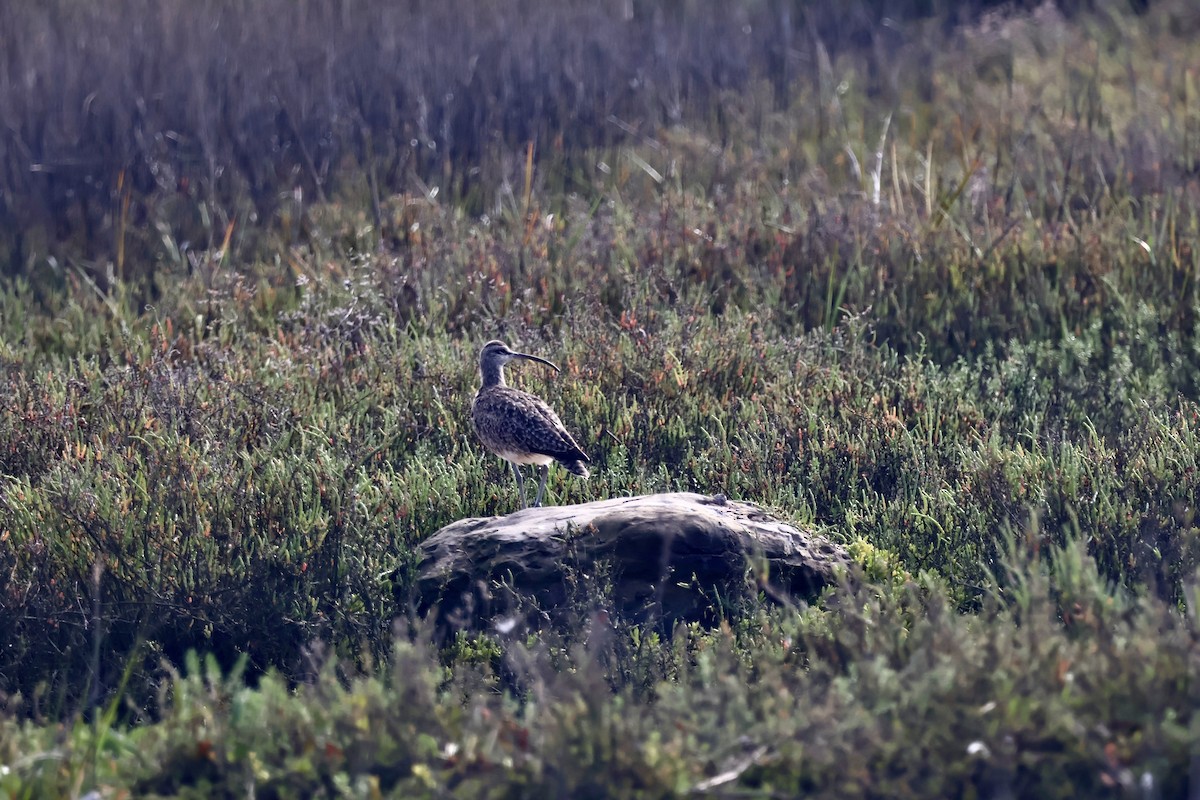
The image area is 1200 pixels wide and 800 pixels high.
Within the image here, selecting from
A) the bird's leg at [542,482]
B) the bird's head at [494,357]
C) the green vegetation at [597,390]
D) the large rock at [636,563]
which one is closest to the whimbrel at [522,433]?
the bird's leg at [542,482]

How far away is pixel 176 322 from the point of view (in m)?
8.01

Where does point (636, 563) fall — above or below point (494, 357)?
below

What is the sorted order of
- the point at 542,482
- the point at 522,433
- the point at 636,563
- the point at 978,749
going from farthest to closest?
the point at 542,482 → the point at 522,433 → the point at 636,563 → the point at 978,749

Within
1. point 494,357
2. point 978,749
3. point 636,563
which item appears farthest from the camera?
point 494,357

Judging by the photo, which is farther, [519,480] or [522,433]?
[519,480]

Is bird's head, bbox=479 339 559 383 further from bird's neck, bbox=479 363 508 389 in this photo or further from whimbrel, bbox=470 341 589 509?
whimbrel, bbox=470 341 589 509

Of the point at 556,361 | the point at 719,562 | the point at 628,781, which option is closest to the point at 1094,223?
the point at 556,361

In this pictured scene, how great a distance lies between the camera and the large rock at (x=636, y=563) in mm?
4883

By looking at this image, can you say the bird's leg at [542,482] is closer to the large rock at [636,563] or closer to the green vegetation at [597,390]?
the green vegetation at [597,390]

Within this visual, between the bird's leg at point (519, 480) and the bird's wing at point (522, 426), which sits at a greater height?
the bird's wing at point (522, 426)

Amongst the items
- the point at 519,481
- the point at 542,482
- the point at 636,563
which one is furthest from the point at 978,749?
the point at 519,481

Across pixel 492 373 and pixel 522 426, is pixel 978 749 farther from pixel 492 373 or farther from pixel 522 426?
pixel 492 373

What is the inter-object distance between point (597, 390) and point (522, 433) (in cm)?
104

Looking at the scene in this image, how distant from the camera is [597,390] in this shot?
21.3 feet
